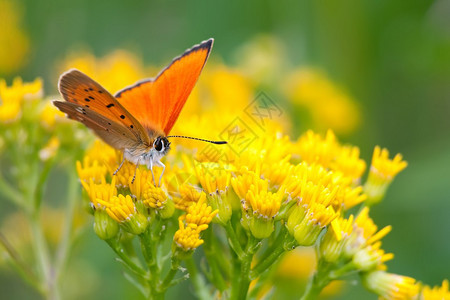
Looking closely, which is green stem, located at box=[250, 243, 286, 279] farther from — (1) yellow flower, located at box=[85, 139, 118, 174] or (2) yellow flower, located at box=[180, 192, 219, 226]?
(1) yellow flower, located at box=[85, 139, 118, 174]

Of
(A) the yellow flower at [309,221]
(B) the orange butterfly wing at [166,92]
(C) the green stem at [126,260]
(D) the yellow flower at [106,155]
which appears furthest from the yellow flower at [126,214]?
(A) the yellow flower at [309,221]

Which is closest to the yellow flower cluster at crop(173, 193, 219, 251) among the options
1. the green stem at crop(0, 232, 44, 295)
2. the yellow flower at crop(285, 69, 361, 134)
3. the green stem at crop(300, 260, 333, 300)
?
the green stem at crop(300, 260, 333, 300)

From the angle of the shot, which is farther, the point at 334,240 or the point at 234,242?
the point at 334,240

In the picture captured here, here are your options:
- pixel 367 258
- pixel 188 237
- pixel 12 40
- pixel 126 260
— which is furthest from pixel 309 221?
pixel 12 40

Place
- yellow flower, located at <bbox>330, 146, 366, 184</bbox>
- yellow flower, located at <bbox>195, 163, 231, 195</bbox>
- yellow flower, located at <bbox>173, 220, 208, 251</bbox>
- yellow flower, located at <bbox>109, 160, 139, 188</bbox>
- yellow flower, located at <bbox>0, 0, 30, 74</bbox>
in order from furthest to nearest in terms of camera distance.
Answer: yellow flower, located at <bbox>0, 0, 30, 74</bbox>, yellow flower, located at <bbox>330, 146, 366, 184</bbox>, yellow flower, located at <bbox>109, 160, 139, 188</bbox>, yellow flower, located at <bbox>195, 163, 231, 195</bbox>, yellow flower, located at <bbox>173, 220, 208, 251</bbox>

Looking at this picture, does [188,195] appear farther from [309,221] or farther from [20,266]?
[20,266]

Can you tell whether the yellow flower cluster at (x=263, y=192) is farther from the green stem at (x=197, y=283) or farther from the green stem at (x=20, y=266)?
the green stem at (x=20, y=266)

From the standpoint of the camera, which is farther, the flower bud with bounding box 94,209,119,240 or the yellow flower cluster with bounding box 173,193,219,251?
the flower bud with bounding box 94,209,119,240
